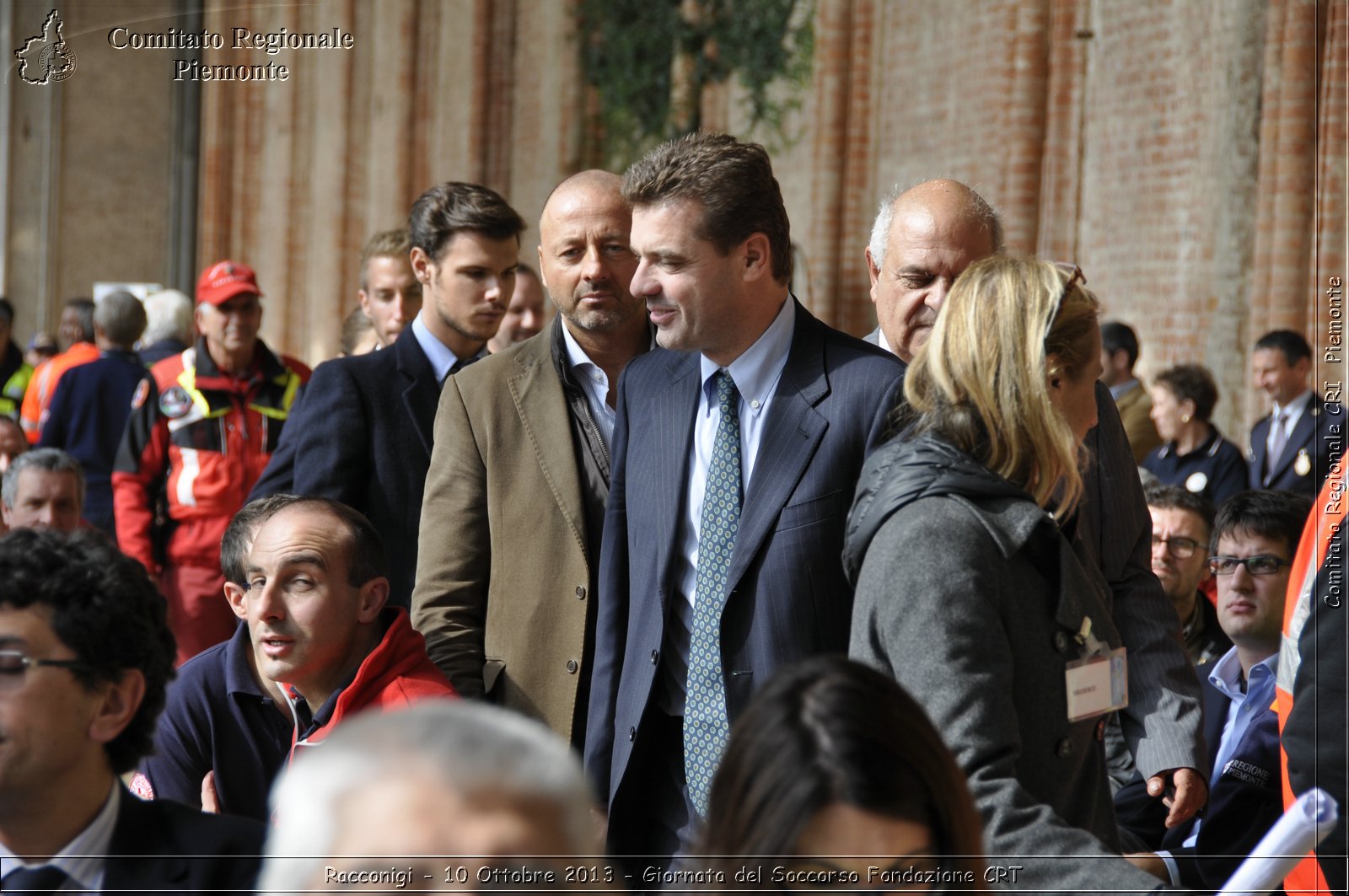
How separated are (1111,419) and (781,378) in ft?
2.24

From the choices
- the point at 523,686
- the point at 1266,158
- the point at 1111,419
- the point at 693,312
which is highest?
the point at 1266,158

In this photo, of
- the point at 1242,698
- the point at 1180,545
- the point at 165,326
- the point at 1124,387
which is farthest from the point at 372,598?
the point at 165,326

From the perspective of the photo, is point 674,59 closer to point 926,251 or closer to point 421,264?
point 421,264

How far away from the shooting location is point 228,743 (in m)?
3.07

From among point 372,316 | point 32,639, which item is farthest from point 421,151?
point 32,639

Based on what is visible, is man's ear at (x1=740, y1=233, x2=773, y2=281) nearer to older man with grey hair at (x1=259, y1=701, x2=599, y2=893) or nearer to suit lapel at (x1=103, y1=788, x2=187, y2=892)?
suit lapel at (x1=103, y1=788, x2=187, y2=892)

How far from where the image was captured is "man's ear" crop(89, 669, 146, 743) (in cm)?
205

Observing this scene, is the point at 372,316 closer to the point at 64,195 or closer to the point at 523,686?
the point at 523,686

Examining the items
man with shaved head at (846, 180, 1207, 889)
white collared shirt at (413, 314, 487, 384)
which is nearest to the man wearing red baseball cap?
white collared shirt at (413, 314, 487, 384)

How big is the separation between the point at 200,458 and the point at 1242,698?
149 inches

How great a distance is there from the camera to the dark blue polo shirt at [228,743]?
3.05 metres

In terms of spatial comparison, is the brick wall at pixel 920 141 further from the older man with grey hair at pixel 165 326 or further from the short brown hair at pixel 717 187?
the older man with grey hair at pixel 165 326

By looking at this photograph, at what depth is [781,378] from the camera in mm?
2795

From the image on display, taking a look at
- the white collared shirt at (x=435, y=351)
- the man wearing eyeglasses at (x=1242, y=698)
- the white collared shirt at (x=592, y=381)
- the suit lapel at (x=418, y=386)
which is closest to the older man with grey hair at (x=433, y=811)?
the man wearing eyeglasses at (x=1242, y=698)
